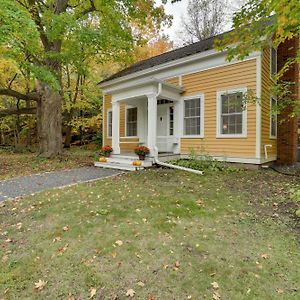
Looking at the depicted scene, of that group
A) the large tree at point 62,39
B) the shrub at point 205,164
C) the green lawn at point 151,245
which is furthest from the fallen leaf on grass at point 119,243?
the large tree at point 62,39

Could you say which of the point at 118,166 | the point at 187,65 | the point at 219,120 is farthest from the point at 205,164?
the point at 187,65

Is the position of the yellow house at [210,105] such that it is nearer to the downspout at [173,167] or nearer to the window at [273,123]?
the window at [273,123]

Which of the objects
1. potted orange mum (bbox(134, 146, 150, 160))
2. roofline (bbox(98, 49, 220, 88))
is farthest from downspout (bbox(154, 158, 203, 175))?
roofline (bbox(98, 49, 220, 88))

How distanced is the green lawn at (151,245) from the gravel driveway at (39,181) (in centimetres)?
97

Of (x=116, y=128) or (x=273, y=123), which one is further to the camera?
(x=116, y=128)

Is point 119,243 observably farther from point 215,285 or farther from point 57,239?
point 215,285

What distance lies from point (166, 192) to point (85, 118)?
1693 cm

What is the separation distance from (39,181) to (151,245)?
5.43m

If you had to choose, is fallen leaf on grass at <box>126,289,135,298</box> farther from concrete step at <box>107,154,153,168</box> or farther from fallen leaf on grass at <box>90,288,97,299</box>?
concrete step at <box>107,154,153,168</box>

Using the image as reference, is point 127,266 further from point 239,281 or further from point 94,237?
point 239,281

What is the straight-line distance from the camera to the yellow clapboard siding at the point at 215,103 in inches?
353

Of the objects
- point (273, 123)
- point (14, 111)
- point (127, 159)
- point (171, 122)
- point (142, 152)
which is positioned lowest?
point (127, 159)

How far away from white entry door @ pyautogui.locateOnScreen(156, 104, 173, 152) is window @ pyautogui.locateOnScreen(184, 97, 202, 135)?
36.5 inches

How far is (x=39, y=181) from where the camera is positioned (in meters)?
7.52
